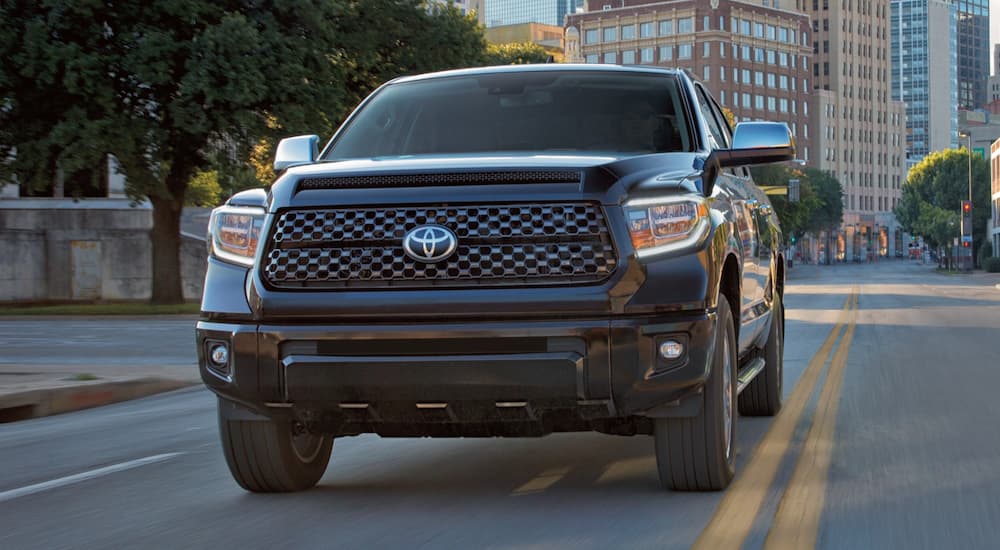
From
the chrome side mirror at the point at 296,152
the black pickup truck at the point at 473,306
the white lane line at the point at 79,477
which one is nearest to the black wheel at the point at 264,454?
the black pickup truck at the point at 473,306

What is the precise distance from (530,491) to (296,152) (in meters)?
1.93

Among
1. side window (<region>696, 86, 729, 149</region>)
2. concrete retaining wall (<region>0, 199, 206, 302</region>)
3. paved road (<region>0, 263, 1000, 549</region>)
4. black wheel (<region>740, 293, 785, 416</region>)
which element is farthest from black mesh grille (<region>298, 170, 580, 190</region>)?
concrete retaining wall (<region>0, 199, 206, 302</region>)

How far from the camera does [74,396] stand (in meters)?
11.7

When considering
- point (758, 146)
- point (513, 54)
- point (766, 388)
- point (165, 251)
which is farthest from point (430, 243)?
point (513, 54)

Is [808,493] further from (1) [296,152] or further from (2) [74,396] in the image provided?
(2) [74,396]

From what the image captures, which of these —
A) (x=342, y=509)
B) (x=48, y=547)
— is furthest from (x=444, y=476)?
(x=48, y=547)

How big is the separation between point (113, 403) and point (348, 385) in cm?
758

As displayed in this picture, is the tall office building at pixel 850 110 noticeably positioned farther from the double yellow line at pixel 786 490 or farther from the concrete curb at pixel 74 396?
the double yellow line at pixel 786 490

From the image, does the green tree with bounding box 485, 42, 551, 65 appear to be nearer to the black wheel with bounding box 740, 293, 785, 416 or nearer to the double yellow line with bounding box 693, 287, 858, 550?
the black wheel with bounding box 740, 293, 785, 416

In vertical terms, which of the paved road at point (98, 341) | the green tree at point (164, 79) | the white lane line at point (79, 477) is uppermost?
the green tree at point (164, 79)

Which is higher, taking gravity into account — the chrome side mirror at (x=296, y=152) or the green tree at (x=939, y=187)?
the green tree at (x=939, y=187)

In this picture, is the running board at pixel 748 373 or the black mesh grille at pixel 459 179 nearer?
the black mesh grille at pixel 459 179

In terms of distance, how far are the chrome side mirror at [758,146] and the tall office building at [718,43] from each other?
15041 cm

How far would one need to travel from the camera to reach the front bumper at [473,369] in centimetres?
512
